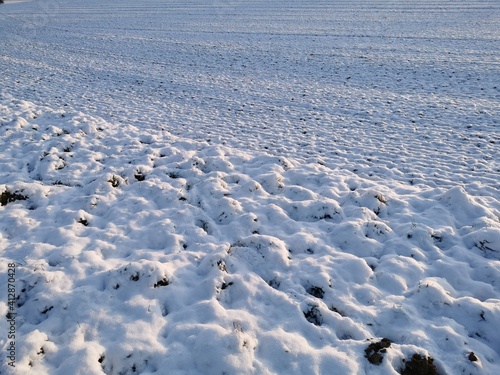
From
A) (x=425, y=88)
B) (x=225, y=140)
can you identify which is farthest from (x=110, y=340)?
(x=425, y=88)

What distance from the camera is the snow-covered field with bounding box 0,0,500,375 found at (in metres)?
4.30

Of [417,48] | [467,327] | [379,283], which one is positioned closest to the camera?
[467,327]

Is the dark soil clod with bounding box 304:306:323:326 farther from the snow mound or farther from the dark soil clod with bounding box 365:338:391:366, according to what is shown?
the dark soil clod with bounding box 365:338:391:366

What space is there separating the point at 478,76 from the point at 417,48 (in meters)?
6.49

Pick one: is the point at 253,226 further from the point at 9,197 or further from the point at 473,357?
the point at 9,197

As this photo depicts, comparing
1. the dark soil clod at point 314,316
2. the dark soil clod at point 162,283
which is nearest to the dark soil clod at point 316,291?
the dark soil clod at point 314,316

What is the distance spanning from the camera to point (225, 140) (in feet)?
37.0

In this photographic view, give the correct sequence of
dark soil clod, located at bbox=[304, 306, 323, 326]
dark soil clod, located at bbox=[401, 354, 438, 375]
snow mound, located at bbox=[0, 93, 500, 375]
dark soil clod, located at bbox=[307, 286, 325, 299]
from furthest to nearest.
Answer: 1. dark soil clod, located at bbox=[307, 286, 325, 299]
2. dark soil clod, located at bbox=[304, 306, 323, 326]
3. snow mound, located at bbox=[0, 93, 500, 375]
4. dark soil clod, located at bbox=[401, 354, 438, 375]

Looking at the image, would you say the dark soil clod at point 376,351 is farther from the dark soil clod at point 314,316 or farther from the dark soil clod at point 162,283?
the dark soil clod at point 162,283

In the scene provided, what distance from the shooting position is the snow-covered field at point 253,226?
4301 millimetres

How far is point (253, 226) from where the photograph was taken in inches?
261

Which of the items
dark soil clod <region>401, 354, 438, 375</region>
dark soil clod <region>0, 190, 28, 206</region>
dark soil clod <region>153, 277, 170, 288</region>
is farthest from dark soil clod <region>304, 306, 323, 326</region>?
dark soil clod <region>0, 190, 28, 206</region>

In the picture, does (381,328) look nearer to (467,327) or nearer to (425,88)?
(467,327)

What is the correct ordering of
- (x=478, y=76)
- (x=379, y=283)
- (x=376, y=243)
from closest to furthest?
(x=379, y=283) → (x=376, y=243) → (x=478, y=76)
